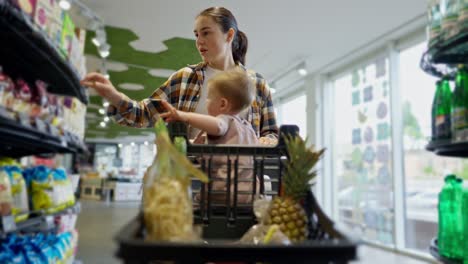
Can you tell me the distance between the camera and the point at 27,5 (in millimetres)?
1333

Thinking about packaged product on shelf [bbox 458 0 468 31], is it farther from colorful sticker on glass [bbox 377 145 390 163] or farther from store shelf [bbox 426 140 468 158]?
colorful sticker on glass [bbox 377 145 390 163]

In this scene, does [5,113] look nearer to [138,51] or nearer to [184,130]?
[184,130]

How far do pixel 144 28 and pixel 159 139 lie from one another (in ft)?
15.0

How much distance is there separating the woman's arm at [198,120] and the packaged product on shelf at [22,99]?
896mm

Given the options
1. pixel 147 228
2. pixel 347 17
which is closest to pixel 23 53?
pixel 147 228

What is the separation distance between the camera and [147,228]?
0.55 meters

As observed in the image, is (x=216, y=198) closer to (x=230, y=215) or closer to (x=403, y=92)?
(x=230, y=215)

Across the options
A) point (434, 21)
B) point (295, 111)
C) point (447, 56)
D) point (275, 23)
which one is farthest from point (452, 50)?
point (295, 111)

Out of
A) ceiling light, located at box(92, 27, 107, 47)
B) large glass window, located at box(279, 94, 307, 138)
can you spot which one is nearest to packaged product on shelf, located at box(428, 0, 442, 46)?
ceiling light, located at box(92, 27, 107, 47)

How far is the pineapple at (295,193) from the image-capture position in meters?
0.73

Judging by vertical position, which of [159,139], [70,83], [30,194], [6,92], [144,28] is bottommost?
[30,194]

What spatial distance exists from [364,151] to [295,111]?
Result: 2601mm

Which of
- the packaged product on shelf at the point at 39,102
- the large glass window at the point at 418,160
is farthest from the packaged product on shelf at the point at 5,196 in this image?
the large glass window at the point at 418,160

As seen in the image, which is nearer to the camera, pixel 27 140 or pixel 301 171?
pixel 301 171
